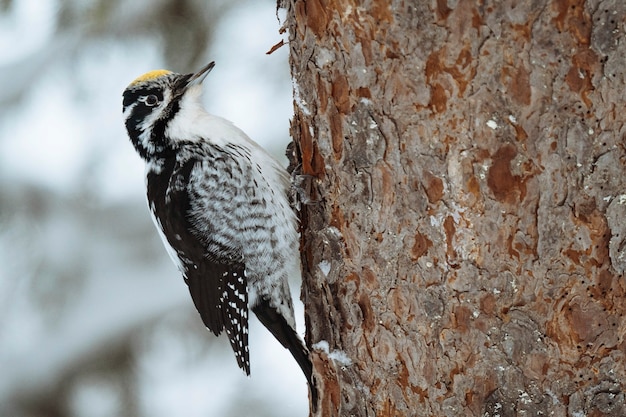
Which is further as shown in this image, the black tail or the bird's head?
the bird's head

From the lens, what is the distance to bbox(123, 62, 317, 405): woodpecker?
272 cm

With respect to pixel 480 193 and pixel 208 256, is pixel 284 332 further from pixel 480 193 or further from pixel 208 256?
pixel 480 193

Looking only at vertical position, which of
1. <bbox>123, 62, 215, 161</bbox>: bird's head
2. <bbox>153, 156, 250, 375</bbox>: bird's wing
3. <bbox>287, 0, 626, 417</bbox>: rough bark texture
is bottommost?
<bbox>287, 0, 626, 417</bbox>: rough bark texture

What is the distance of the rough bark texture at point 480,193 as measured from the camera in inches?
60.1

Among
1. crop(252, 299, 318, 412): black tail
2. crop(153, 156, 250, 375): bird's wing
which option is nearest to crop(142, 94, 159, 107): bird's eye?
crop(153, 156, 250, 375): bird's wing

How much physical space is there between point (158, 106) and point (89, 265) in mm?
1572

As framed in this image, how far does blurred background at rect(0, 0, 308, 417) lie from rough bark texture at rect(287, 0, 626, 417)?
223cm

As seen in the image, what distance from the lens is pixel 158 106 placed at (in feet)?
9.41

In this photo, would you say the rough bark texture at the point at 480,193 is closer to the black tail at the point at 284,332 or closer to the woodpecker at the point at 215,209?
the black tail at the point at 284,332

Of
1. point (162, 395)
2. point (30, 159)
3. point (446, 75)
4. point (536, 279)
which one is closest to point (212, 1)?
point (30, 159)

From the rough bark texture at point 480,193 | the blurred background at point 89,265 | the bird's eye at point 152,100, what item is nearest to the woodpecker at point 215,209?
the bird's eye at point 152,100

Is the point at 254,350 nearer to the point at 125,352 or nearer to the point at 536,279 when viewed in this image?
the point at 125,352

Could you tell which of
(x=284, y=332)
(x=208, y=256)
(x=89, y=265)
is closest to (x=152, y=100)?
(x=208, y=256)

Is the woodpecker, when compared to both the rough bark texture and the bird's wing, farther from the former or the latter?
the rough bark texture
